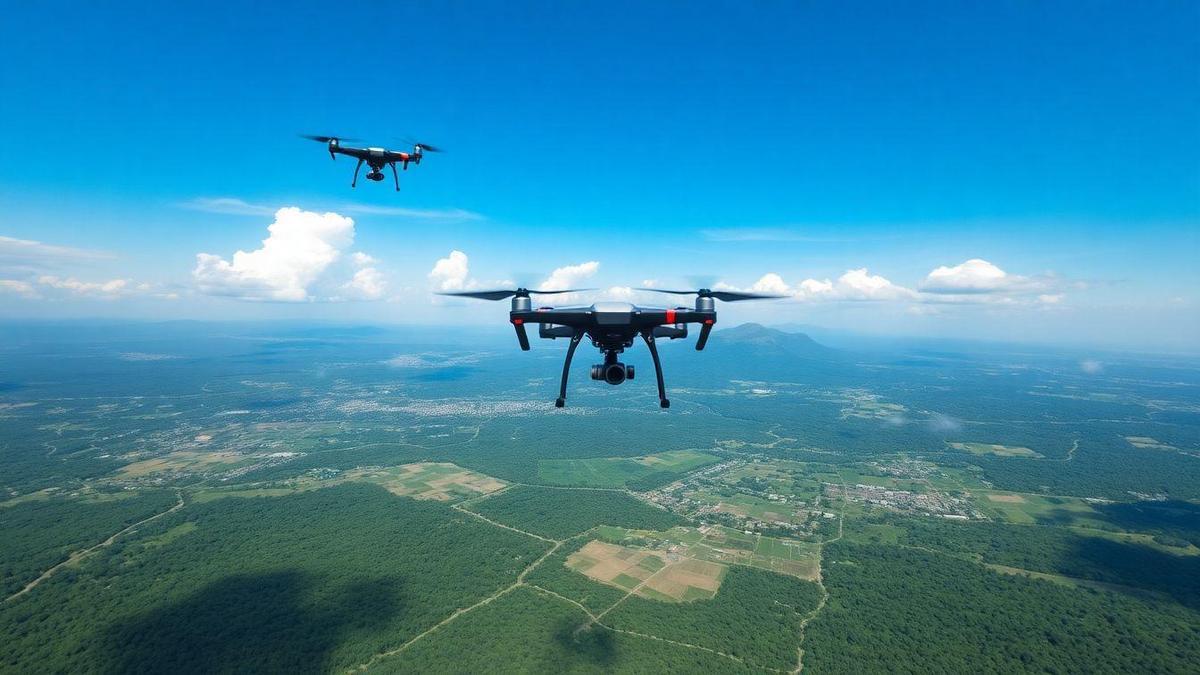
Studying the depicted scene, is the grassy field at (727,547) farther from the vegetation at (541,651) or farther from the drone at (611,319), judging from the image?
the drone at (611,319)

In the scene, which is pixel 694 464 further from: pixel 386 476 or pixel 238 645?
pixel 238 645

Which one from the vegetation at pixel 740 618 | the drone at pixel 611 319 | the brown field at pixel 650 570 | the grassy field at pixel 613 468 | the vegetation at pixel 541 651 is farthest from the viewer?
the grassy field at pixel 613 468

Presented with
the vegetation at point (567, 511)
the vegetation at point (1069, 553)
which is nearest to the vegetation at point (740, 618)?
the vegetation at point (567, 511)

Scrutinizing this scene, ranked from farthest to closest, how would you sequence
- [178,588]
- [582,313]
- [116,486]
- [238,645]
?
[116,486], [178,588], [238,645], [582,313]

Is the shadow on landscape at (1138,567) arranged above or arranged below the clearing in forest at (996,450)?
below

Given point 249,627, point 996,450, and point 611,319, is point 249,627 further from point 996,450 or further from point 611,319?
point 996,450

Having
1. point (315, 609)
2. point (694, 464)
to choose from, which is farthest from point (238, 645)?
point (694, 464)

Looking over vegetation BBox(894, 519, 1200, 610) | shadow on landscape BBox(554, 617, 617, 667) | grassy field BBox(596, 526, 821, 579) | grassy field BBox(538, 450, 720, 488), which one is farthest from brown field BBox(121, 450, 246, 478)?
vegetation BBox(894, 519, 1200, 610)
